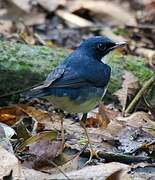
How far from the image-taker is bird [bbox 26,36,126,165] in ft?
16.4

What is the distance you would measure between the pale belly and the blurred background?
3523 millimetres

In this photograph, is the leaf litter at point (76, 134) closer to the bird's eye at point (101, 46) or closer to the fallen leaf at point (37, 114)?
the fallen leaf at point (37, 114)

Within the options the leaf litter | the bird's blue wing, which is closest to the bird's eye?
the bird's blue wing

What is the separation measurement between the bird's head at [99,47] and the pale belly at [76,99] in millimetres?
459

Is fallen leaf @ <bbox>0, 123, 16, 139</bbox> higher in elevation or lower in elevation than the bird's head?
lower

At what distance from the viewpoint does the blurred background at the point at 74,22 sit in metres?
9.14

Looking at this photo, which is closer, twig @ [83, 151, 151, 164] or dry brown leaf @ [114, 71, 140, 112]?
twig @ [83, 151, 151, 164]

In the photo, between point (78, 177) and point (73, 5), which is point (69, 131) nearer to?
point (78, 177)

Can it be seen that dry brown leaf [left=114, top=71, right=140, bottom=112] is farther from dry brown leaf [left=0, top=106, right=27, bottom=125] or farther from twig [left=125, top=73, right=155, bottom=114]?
dry brown leaf [left=0, top=106, right=27, bottom=125]

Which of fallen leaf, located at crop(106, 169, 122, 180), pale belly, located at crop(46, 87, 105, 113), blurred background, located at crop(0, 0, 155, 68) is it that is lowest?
blurred background, located at crop(0, 0, 155, 68)

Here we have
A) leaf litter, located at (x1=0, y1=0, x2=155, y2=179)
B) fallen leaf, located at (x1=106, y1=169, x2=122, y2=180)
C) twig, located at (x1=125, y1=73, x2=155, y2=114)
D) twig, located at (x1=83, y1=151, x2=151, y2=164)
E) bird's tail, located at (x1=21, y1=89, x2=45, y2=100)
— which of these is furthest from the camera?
twig, located at (x1=125, y1=73, x2=155, y2=114)

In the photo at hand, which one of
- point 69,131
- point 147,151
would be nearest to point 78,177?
point 147,151

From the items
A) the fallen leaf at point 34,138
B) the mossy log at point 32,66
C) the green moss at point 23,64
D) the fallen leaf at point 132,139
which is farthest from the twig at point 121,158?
the green moss at point 23,64

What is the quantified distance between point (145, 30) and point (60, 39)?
150 cm
